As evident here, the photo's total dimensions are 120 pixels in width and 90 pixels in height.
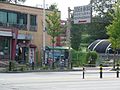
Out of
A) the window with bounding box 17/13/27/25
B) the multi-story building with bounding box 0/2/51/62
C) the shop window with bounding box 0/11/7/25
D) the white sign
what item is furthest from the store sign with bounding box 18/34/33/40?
the white sign

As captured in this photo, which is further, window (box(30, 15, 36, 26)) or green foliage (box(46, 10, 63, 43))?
window (box(30, 15, 36, 26))

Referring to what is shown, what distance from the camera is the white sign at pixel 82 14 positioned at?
170ft

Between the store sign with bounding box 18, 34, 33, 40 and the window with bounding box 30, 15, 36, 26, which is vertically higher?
the window with bounding box 30, 15, 36, 26

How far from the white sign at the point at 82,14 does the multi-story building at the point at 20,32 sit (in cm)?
885

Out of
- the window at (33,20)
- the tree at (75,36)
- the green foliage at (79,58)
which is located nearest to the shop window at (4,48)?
the window at (33,20)

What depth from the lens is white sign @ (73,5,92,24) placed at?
5194cm

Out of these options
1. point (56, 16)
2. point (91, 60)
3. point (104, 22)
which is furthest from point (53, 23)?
point (104, 22)

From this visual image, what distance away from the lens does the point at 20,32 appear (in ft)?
194

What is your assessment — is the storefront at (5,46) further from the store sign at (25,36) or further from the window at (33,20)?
the window at (33,20)

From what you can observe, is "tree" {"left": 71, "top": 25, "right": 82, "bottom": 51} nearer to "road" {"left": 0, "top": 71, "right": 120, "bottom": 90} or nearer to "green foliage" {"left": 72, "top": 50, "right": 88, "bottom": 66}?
"green foliage" {"left": 72, "top": 50, "right": 88, "bottom": 66}

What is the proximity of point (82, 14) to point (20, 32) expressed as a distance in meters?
10.4

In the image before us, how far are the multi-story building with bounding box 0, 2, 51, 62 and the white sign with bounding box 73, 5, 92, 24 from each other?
29.0 ft

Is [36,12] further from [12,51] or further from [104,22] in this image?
[104,22]

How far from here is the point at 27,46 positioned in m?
59.7
